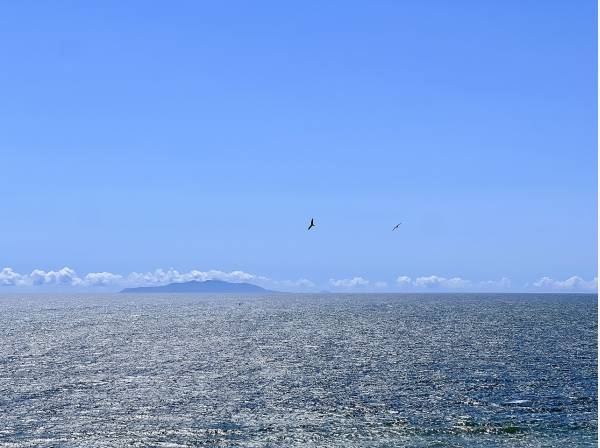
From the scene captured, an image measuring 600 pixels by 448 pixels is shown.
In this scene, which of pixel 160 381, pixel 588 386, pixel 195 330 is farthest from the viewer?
pixel 195 330

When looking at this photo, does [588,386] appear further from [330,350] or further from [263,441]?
[330,350]

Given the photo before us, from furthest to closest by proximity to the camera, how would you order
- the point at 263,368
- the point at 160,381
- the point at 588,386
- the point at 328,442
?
the point at 263,368, the point at 160,381, the point at 588,386, the point at 328,442

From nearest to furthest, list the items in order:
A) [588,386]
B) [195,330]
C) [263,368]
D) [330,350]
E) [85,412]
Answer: [85,412], [588,386], [263,368], [330,350], [195,330]

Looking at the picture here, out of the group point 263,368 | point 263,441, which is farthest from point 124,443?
point 263,368

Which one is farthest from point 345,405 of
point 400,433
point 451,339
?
point 451,339

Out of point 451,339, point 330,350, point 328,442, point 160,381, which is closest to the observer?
point 328,442

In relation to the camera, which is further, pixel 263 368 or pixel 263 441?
pixel 263 368

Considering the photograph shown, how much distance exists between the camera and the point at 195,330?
6565 inches

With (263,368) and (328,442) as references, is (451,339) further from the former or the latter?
(328,442)

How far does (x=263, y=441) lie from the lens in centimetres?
5094

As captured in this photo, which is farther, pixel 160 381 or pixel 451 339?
pixel 451 339

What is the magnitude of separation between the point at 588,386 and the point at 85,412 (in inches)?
1970

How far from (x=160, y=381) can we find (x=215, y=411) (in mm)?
19997

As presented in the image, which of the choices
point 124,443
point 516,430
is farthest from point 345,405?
point 124,443
